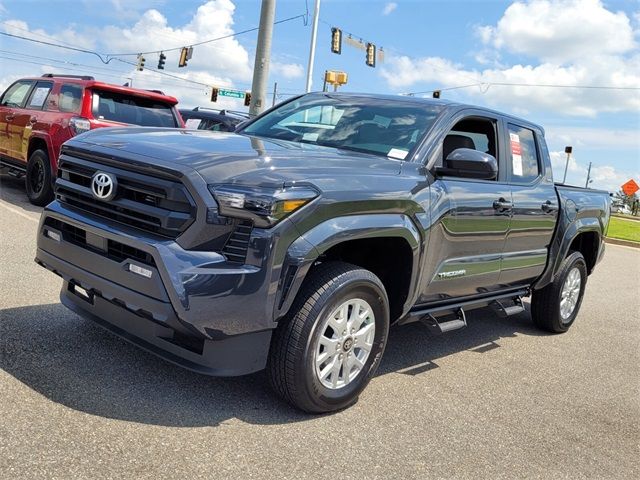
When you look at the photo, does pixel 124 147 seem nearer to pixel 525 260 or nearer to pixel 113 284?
pixel 113 284

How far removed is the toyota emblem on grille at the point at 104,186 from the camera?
10.5ft

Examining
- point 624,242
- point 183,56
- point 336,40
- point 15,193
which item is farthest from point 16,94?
point 183,56

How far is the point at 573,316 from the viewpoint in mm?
6316

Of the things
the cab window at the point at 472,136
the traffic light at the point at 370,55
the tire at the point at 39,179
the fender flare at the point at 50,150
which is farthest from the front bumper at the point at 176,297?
the traffic light at the point at 370,55

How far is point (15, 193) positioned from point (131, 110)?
3.01 metres

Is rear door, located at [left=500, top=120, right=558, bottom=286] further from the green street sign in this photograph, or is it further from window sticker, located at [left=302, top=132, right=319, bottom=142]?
the green street sign

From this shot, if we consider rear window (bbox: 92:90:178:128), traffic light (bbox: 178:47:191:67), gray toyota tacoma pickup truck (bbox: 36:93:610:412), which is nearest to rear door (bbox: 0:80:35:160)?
rear window (bbox: 92:90:178:128)

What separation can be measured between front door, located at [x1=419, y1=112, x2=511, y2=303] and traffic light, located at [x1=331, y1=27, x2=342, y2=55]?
A: 20629 mm

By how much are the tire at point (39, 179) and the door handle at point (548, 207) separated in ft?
22.2

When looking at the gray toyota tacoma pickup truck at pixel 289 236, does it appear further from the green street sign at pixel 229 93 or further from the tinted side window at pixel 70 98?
the green street sign at pixel 229 93

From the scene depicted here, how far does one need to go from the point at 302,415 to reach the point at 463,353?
6.96ft

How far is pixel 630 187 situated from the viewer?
29594 millimetres

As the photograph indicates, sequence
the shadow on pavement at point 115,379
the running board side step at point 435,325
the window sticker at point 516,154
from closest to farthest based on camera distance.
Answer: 1. the shadow on pavement at point 115,379
2. the running board side step at point 435,325
3. the window sticker at point 516,154

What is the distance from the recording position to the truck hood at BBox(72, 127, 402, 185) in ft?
9.86
